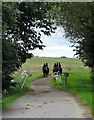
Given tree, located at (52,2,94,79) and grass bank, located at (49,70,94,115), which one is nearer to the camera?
grass bank, located at (49,70,94,115)

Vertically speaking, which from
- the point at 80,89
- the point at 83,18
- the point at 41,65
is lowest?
the point at 80,89

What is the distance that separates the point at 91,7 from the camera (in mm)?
31062

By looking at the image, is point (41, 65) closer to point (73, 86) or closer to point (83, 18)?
point (73, 86)

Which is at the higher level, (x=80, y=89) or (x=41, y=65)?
(x=41, y=65)

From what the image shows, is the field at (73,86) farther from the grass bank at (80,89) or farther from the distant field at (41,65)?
the distant field at (41,65)

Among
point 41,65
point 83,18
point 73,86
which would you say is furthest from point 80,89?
point 41,65

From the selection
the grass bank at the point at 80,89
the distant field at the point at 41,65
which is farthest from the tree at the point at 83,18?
the distant field at the point at 41,65

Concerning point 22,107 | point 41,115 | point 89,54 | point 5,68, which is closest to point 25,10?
point 89,54

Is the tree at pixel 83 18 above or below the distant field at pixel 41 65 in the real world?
above

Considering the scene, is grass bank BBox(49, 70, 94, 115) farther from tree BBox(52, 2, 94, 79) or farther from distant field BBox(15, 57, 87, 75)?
distant field BBox(15, 57, 87, 75)

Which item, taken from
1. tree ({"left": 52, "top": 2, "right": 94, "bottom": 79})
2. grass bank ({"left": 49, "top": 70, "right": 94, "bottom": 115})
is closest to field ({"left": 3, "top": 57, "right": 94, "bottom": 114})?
grass bank ({"left": 49, "top": 70, "right": 94, "bottom": 115})

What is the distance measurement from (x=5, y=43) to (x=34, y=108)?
7210 millimetres

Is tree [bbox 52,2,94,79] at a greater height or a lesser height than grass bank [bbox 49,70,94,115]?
greater

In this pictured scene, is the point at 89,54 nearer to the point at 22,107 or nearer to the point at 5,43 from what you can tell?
the point at 5,43
